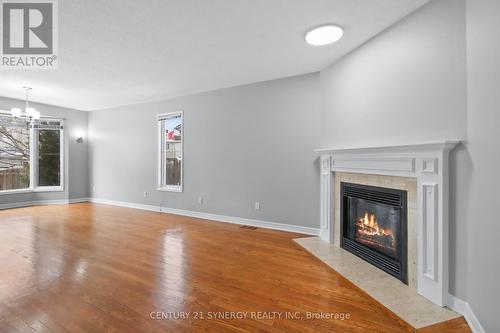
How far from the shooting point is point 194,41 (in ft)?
9.61

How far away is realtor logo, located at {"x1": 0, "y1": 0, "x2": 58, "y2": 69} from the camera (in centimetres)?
232

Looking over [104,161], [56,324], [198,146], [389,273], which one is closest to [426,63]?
[389,273]

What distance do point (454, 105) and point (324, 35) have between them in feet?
4.91

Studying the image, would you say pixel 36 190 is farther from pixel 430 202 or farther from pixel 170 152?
pixel 430 202

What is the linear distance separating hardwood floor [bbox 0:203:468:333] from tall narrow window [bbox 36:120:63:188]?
9.92 feet

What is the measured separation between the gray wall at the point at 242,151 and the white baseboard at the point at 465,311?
2.06 meters

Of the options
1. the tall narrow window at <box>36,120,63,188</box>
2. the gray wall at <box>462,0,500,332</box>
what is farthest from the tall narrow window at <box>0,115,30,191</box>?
Result: the gray wall at <box>462,0,500,332</box>

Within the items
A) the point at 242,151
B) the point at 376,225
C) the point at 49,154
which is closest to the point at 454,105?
the point at 376,225

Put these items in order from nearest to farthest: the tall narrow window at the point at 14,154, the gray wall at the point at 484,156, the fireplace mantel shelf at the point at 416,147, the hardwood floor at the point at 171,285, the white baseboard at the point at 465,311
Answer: the gray wall at the point at 484,156, the white baseboard at the point at 465,311, the hardwood floor at the point at 171,285, the fireplace mantel shelf at the point at 416,147, the tall narrow window at the point at 14,154

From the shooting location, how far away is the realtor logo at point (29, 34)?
2316mm

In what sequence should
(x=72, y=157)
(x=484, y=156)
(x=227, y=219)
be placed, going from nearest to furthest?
(x=484, y=156) → (x=227, y=219) → (x=72, y=157)

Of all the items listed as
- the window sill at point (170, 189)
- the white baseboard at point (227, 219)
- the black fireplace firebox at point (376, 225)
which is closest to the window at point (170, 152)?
the window sill at point (170, 189)

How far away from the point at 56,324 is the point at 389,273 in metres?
2.93

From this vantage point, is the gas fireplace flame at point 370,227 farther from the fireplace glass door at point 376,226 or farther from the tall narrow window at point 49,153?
the tall narrow window at point 49,153
